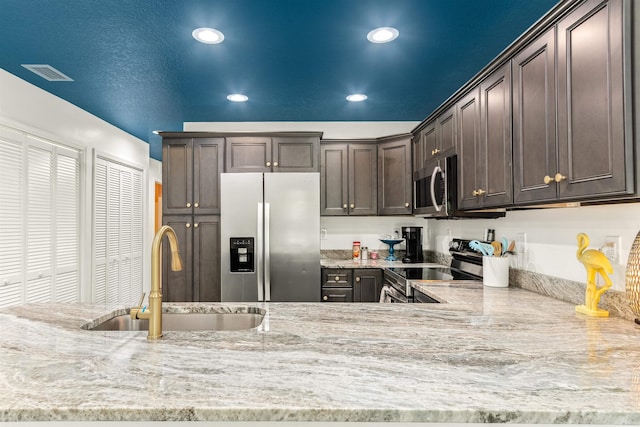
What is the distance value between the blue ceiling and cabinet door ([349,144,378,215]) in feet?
1.42

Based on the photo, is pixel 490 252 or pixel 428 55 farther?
pixel 428 55

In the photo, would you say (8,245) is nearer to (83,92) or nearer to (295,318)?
(83,92)

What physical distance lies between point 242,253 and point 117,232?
2.33 m

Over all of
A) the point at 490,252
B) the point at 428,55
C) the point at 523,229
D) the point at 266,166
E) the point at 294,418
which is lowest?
the point at 294,418

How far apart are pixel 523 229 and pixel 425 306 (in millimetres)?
1097

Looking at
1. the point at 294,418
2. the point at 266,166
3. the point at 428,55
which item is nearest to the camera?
the point at 294,418

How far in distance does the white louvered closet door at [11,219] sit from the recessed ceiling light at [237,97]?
5.71 feet

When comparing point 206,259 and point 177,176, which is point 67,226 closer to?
point 177,176

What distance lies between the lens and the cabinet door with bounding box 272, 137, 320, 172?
371 cm

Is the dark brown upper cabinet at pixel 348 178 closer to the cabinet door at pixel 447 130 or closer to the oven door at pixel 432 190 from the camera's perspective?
the oven door at pixel 432 190

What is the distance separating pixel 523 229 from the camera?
2.35 m

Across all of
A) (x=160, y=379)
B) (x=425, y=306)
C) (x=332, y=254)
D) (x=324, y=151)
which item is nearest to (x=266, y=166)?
(x=324, y=151)

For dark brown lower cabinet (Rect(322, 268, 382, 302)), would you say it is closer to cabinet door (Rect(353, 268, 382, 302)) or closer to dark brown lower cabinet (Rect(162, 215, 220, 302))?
cabinet door (Rect(353, 268, 382, 302))

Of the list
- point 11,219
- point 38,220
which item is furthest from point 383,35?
point 38,220
